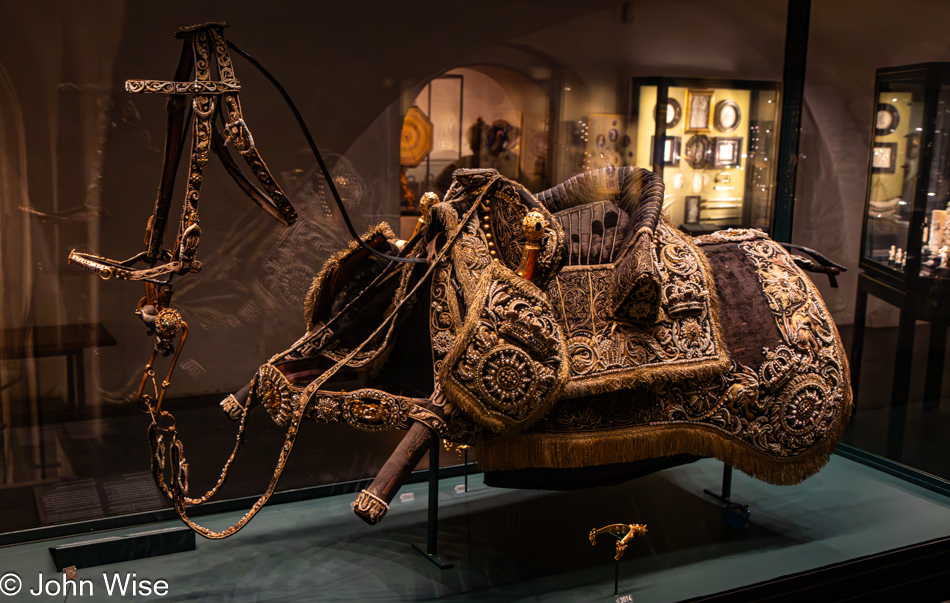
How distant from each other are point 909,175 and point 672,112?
3.71ft

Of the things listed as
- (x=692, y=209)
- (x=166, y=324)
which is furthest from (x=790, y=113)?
(x=166, y=324)

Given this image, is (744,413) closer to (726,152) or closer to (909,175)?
(726,152)

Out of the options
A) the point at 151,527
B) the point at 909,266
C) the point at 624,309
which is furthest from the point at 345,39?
the point at 909,266

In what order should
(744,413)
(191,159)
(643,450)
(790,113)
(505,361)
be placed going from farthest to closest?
(790,113) < (744,413) < (643,450) < (505,361) < (191,159)

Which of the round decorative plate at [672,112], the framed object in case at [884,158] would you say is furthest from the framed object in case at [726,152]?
the framed object in case at [884,158]

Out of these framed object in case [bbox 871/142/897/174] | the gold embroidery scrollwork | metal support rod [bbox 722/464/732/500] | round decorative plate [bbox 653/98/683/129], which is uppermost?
round decorative plate [bbox 653/98/683/129]

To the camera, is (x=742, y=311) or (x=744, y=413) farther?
(x=742, y=311)

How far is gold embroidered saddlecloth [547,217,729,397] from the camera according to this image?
245cm

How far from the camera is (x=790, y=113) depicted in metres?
3.92

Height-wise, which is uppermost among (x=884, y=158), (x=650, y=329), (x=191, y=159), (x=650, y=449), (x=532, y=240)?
(x=884, y=158)

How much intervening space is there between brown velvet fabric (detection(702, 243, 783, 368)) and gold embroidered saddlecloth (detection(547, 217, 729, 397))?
0.34ft

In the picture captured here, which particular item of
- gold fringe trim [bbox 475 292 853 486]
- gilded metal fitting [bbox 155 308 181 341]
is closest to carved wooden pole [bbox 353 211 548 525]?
gold fringe trim [bbox 475 292 853 486]

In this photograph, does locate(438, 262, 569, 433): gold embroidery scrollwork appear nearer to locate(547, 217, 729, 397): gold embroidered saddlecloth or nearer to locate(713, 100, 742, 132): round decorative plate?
locate(547, 217, 729, 397): gold embroidered saddlecloth

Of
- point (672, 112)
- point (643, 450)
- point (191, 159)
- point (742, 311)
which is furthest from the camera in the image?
point (672, 112)
